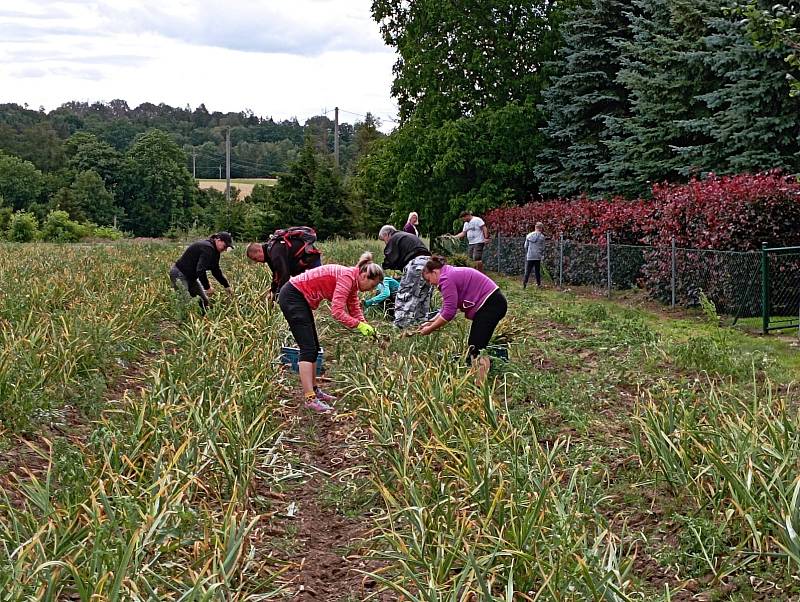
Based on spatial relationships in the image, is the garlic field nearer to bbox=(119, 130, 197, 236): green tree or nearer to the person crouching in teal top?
the person crouching in teal top

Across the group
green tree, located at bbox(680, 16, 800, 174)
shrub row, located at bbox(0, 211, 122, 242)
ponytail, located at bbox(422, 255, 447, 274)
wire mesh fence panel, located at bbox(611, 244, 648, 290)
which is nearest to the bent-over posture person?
ponytail, located at bbox(422, 255, 447, 274)

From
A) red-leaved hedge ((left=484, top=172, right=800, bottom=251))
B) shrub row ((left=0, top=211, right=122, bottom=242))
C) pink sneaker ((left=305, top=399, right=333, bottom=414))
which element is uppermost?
red-leaved hedge ((left=484, top=172, right=800, bottom=251))

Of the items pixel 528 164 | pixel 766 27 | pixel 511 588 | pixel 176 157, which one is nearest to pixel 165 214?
pixel 176 157

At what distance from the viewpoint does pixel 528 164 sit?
29.2 m

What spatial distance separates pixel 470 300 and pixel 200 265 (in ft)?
15.2

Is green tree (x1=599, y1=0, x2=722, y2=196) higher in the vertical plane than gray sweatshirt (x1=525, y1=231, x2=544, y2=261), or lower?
higher

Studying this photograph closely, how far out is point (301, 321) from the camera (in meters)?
7.73

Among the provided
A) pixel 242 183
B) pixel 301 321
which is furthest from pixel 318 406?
pixel 242 183

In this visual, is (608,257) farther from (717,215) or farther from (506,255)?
(506,255)

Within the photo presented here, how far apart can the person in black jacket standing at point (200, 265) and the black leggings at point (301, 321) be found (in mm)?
3468

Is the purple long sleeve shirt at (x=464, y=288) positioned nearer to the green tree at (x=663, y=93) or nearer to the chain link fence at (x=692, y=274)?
the chain link fence at (x=692, y=274)

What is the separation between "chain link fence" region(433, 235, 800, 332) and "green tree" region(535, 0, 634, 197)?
5421 mm

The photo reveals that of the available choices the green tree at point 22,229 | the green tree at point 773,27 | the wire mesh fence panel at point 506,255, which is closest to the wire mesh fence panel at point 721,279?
the green tree at point 773,27

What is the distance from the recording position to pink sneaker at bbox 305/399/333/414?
25.1 feet
